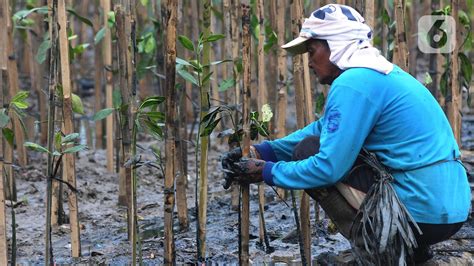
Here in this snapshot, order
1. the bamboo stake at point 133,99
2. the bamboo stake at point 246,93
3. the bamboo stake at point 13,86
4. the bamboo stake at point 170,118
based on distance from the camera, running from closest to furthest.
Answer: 1. the bamboo stake at point 170,118
2. the bamboo stake at point 246,93
3. the bamboo stake at point 133,99
4. the bamboo stake at point 13,86

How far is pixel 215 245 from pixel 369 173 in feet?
4.56

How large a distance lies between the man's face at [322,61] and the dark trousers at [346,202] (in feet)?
Answer: 0.83

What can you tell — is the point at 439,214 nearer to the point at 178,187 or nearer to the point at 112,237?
the point at 178,187

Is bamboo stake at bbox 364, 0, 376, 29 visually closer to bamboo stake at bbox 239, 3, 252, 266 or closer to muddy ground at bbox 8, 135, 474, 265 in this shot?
bamboo stake at bbox 239, 3, 252, 266

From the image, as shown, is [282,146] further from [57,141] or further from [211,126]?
[57,141]

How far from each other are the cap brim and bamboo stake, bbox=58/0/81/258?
100 cm

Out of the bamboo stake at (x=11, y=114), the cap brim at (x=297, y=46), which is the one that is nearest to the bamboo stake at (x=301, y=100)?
the cap brim at (x=297, y=46)

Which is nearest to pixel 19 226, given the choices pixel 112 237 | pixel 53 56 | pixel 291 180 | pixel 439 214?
pixel 112 237

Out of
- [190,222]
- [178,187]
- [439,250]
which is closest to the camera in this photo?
[439,250]

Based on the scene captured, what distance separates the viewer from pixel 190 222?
4930 millimetres

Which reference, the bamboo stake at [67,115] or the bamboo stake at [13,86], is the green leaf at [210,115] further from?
the bamboo stake at [13,86]
